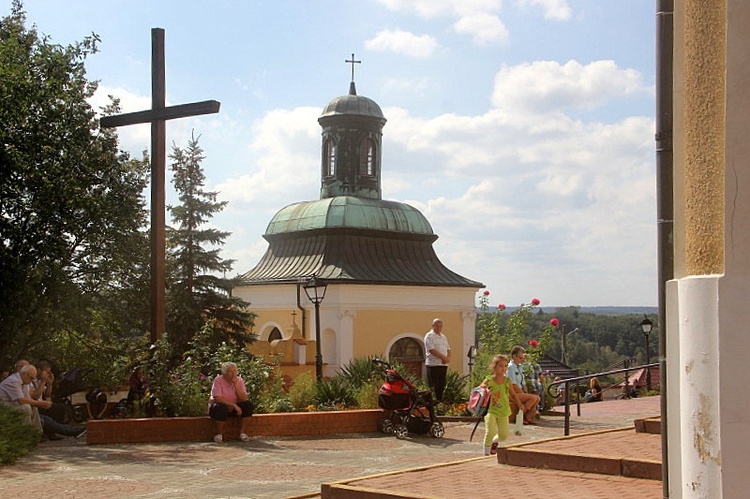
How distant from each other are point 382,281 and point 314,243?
13.8ft

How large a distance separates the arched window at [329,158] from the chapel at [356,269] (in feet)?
0.15

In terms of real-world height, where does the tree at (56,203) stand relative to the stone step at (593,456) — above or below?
above

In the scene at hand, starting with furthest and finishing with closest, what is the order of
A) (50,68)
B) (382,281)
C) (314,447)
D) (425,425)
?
(382,281)
(50,68)
(425,425)
(314,447)

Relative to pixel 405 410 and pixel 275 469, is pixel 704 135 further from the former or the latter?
pixel 405 410

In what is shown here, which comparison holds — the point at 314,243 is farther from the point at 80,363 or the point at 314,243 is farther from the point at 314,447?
the point at 314,447

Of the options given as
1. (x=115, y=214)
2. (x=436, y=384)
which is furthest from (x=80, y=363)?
(x=436, y=384)

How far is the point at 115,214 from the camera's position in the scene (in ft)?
62.1

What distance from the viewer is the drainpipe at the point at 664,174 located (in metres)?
5.54

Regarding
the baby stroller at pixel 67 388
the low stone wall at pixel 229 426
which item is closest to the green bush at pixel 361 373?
the low stone wall at pixel 229 426

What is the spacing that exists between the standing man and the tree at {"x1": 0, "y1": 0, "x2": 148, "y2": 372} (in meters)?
6.25

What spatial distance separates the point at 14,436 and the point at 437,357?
688cm

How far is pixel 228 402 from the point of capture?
46.5 ft

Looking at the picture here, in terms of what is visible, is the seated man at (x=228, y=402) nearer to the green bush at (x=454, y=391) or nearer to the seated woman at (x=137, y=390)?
the seated woman at (x=137, y=390)

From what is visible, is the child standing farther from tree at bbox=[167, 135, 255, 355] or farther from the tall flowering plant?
tree at bbox=[167, 135, 255, 355]
